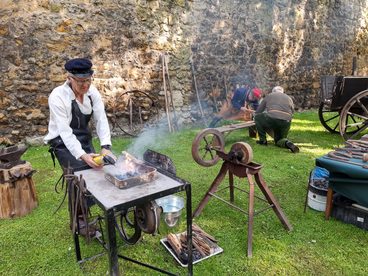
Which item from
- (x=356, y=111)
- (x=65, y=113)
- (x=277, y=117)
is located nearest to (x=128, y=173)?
(x=65, y=113)

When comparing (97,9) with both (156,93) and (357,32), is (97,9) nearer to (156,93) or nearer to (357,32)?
(156,93)

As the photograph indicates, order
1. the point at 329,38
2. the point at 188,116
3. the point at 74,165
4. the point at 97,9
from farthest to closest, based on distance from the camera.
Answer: the point at 329,38 → the point at 188,116 → the point at 97,9 → the point at 74,165

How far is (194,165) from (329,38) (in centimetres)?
838

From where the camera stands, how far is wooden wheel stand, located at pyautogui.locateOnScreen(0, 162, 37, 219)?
3.47 meters

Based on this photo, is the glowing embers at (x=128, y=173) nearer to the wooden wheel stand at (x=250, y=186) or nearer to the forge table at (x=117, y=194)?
the forge table at (x=117, y=194)

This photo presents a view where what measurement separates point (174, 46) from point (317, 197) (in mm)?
5398

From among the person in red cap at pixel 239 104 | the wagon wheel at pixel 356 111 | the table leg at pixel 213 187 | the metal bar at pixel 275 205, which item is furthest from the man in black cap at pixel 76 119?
the wagon wheel at pixel 356 111

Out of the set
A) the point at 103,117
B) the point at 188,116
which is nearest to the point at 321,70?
the point at 188,116

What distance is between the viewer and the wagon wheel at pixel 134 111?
7.06 meters

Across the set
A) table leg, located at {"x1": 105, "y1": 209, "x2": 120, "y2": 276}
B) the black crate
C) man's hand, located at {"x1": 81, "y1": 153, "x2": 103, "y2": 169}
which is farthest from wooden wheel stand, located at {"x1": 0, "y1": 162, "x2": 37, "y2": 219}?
the black crate

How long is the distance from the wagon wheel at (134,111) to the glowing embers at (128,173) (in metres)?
4.48

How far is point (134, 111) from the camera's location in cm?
730

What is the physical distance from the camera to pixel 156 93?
7.59 meters

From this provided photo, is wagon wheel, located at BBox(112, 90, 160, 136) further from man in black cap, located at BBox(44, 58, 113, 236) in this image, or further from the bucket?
the bucket
